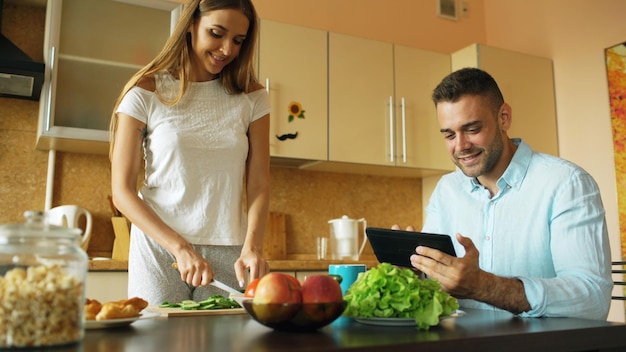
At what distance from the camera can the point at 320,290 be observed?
2.80ft

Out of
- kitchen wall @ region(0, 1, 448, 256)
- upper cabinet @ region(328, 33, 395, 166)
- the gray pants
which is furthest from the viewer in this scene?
upper cabinet @ region(328, 33, 395, 166)

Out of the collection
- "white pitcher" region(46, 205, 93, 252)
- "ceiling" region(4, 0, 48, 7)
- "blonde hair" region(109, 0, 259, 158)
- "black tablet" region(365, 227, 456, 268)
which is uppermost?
"ceiling" region(4, 0, 48, 7)

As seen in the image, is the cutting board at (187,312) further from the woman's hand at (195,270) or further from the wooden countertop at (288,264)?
the wooden countertop at (288,264)

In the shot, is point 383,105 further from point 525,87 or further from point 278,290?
point 278,290

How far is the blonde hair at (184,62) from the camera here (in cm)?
151

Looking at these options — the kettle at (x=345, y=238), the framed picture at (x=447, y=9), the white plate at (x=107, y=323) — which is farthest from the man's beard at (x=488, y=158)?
the framed picture at (x=447, y=9)

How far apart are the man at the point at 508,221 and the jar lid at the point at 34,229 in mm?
694

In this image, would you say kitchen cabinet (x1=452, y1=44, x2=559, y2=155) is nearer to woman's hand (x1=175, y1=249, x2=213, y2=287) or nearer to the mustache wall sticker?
the mustache wall sticker

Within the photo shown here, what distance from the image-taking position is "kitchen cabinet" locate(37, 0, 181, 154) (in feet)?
8.18

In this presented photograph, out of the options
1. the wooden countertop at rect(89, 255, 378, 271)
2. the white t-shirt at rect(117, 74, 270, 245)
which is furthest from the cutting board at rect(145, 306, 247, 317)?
the wooden countertop at rect(89, 255, 378, 271)

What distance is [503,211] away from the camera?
1539 mm

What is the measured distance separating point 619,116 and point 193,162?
8.08ft

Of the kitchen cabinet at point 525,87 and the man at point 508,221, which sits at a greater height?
the kitchen cabinet at point 525,87

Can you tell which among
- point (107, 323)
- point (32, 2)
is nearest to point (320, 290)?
point (107, 323)
